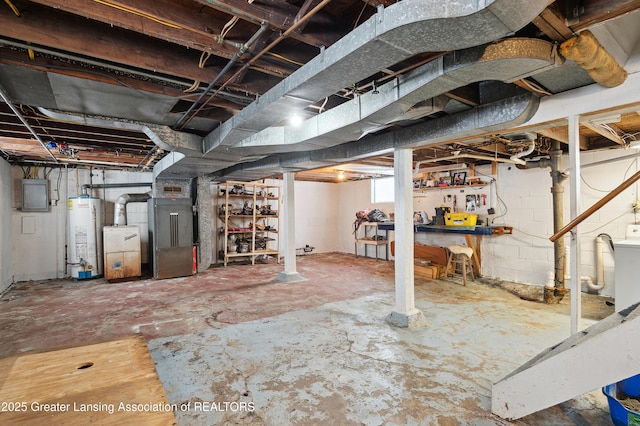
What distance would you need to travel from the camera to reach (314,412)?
1.94 m

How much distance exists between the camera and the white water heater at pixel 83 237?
5805 millimetres

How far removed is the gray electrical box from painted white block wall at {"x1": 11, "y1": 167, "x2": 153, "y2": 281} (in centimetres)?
14

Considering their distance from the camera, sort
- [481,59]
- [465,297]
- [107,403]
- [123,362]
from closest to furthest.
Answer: [107,403]
[123,362]
[481,59]
[465,297]

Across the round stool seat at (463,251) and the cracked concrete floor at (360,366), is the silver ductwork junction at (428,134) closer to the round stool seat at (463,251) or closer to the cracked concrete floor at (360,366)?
the cracked concrete floor at (360,366)

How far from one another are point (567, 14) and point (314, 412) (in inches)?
100

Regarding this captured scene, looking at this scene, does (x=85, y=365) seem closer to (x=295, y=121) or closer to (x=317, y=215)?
(x=295, y=121)

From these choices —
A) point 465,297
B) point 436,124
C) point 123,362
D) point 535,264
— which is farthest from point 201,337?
point 535,264

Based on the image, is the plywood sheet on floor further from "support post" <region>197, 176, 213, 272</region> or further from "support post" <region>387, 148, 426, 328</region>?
"support post" <region>197, 176, 213, 272</region>

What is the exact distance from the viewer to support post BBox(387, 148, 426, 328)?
11.0 feet

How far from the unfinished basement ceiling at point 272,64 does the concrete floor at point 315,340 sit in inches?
74.6

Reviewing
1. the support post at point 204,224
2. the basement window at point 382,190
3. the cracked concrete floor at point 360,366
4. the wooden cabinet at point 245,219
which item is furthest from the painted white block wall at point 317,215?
the cracked concrete floor at point 360,366

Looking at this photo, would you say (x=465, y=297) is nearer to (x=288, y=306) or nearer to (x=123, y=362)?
(x=288, y=306)

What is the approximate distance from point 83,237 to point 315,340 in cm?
535

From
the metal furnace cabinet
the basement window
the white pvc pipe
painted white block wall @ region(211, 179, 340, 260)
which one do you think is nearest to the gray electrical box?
the metal furnace cabinet
